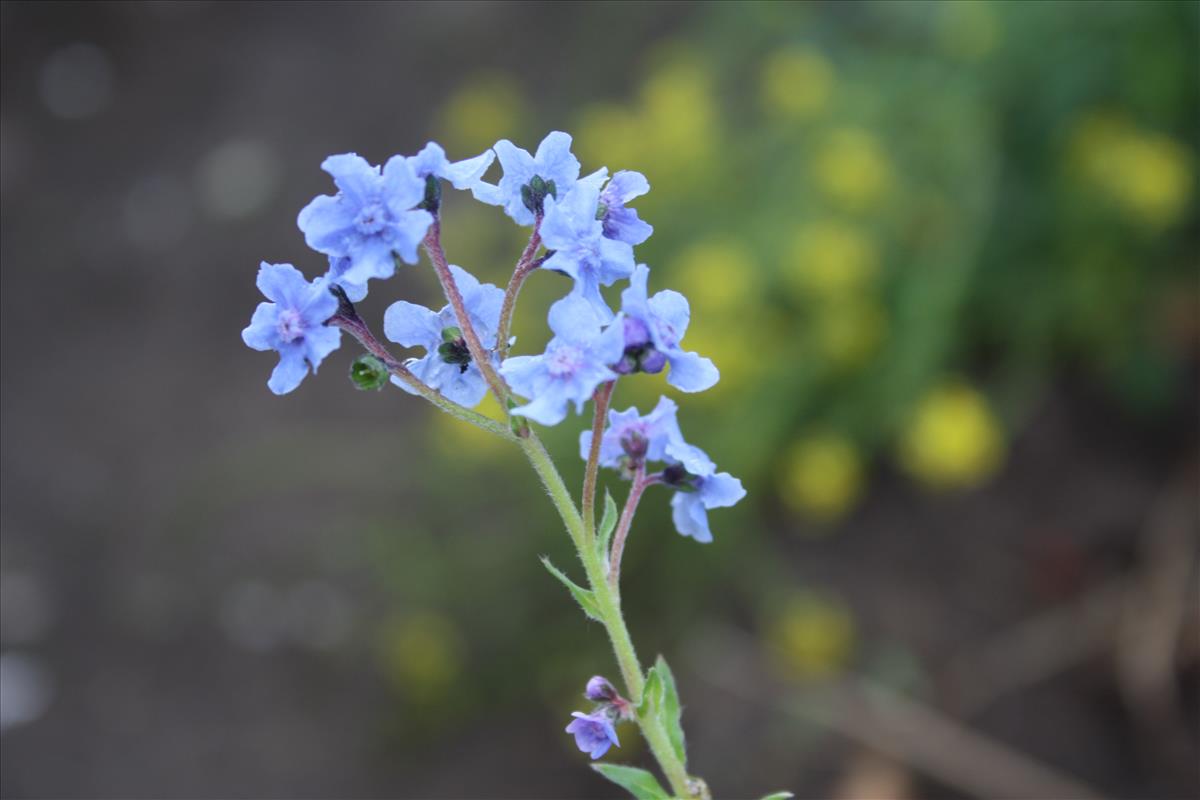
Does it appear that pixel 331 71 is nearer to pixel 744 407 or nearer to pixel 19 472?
pixel 19 472

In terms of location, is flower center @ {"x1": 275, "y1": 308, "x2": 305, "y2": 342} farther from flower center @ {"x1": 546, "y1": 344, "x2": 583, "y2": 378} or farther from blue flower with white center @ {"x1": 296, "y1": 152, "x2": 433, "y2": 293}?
flower center @ {"x1": 546, "y1": 344, "x2": 583, "y2": 378}

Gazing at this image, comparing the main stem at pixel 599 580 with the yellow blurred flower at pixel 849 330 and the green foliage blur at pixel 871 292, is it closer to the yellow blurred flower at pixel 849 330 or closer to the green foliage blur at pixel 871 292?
the green foliage blur at pixel 871 292

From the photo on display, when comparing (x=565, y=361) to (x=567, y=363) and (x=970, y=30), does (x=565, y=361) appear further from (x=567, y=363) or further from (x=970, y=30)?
(x=970, y=30)

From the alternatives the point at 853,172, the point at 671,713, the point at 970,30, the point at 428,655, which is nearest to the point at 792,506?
the point at 853,172

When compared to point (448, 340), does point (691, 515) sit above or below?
below

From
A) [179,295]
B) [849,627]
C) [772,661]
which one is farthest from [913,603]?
[179,295]

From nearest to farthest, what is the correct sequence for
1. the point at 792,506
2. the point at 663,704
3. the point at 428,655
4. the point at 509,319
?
the point at 509,319 → the point at 663,704 → the point at 428,655 → the point at 792,506
